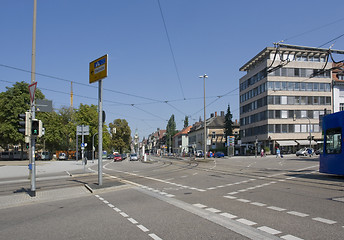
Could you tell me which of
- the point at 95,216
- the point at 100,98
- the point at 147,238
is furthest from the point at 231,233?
the point at 100,98

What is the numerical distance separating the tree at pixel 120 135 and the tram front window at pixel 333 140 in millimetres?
84815

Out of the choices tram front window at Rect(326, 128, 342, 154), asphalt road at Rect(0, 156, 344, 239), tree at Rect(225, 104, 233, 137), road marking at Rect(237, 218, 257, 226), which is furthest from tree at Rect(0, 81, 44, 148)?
road marking at Rect(237, 218, 257, 226)

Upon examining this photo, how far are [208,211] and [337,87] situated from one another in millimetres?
70622

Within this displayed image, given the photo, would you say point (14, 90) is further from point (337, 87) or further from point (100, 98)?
point (337, 87)

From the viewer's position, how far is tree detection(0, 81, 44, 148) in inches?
2068

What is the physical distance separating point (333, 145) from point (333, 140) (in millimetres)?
259

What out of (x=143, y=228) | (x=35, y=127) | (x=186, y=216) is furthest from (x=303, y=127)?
(x=143, y=228)

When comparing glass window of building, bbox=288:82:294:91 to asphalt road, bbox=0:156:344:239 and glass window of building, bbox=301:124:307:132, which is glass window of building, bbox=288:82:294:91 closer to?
glass window of building, bbox=301:124:307:132

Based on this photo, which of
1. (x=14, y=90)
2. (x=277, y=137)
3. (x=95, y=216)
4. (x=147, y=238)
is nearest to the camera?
(x=147, y=238)

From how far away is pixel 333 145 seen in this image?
51.4 ft

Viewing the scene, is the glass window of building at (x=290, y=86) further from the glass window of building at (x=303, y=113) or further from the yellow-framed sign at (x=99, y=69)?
the yellow-framed sign at (x=99, y=69)

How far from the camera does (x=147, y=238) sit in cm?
569

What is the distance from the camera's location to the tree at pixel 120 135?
97.2 metres

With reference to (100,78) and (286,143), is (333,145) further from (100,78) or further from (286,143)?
(286,143)
